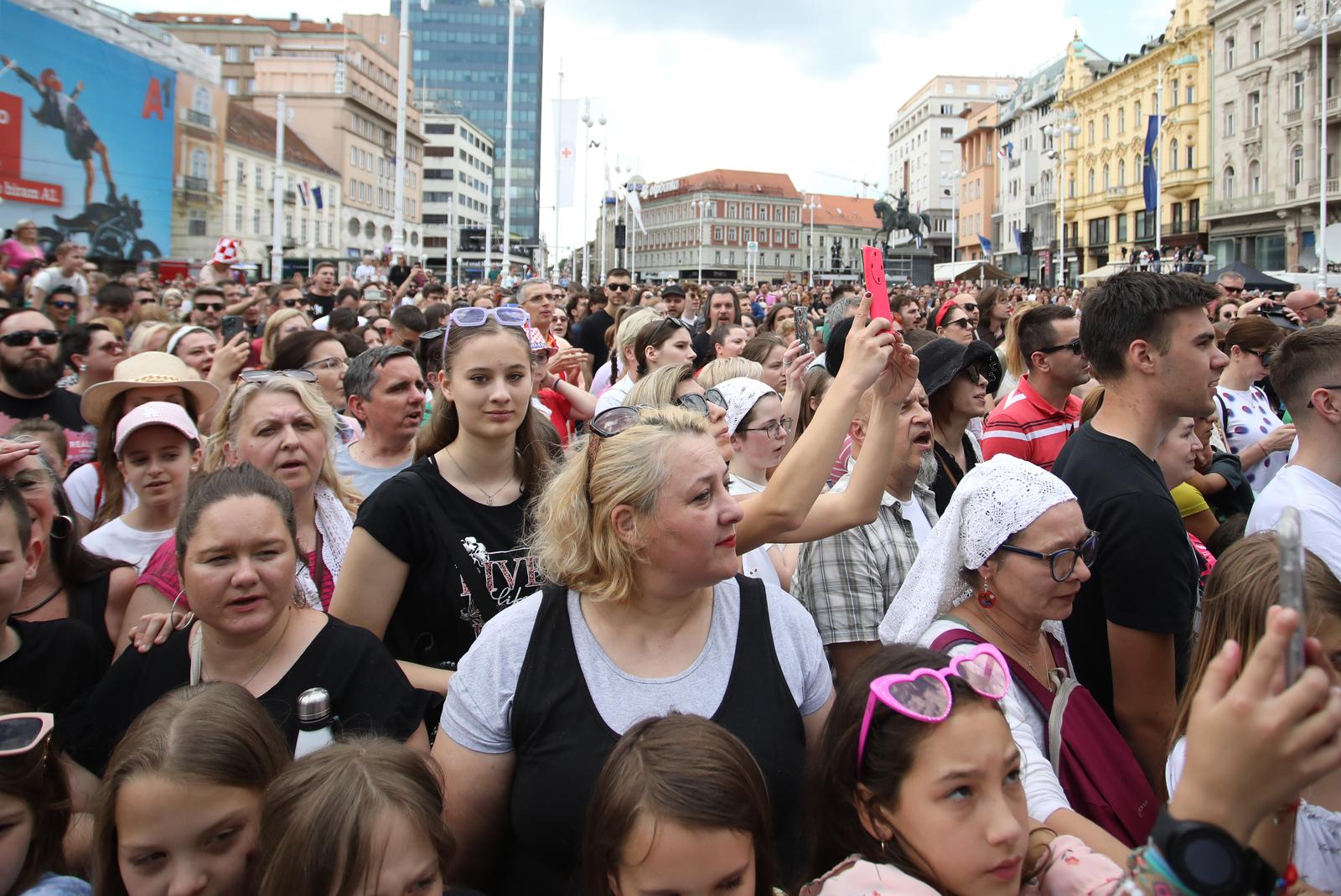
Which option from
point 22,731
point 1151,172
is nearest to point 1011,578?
point 22,731

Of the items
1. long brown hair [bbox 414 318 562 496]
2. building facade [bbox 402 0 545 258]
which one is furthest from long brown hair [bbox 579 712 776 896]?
building facade [bbox 402 0 545 258]

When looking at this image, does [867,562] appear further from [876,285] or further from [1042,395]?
[1042,395]

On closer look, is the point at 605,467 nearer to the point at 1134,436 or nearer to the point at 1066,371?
the point at 1134,436

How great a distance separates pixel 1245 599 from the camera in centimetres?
246

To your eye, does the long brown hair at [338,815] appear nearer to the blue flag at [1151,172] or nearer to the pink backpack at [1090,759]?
the pink backpack at [1090,759]

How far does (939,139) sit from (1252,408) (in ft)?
353

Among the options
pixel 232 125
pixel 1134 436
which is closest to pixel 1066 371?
pixel 1134 436

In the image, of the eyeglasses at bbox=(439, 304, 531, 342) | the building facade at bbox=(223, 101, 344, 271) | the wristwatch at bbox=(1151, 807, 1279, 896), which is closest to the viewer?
the wristwatch at bbox=(1151, 807, 1279, 896)

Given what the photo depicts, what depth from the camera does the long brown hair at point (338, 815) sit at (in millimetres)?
1968

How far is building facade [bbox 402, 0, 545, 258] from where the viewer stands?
14200 centimetres

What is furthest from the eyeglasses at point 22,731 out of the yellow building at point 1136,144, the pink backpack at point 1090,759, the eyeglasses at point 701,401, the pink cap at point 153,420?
the yellow building at point 1136,144

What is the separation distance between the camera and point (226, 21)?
275ft

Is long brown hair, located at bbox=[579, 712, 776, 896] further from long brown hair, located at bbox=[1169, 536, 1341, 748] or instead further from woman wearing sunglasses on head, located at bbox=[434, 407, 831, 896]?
long brown hair, located at bbox=[1169, 536, 1341, 748]

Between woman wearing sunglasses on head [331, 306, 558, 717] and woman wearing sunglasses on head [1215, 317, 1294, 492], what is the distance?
14.0 ft
